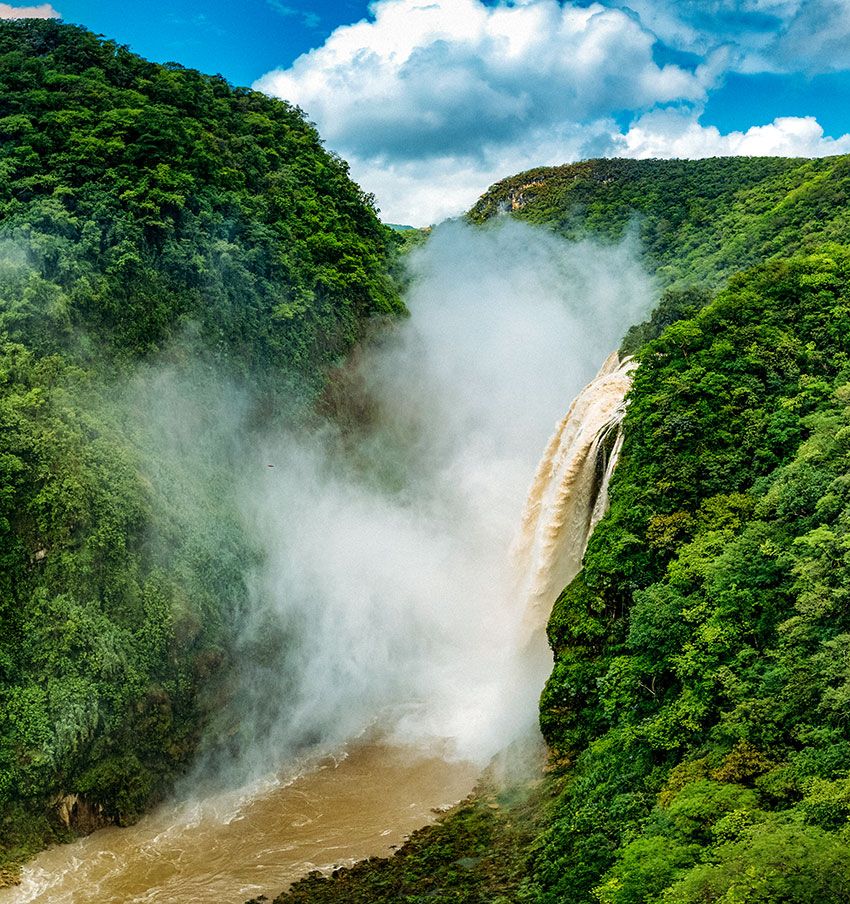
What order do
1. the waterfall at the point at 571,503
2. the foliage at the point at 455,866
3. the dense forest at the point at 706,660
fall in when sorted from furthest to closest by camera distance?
1. the waterfall at the point at 571,503
2. the foliage at the point at 455,866
3. the dense forest at the point at 706,660

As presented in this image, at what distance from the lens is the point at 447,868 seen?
18.3m

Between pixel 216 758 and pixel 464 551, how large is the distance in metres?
→ 14.8

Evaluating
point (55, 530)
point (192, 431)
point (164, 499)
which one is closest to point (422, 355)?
point (192, 431)

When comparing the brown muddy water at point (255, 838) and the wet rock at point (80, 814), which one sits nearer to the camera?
the brown muddy water at point (255, 838)

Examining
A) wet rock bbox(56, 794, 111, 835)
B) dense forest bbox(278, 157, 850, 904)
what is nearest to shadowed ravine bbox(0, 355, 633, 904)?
wet rock bbox(56, 794, 111, 835)

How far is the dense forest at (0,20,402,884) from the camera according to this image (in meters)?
22.2

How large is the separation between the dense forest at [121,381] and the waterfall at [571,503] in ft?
30.9

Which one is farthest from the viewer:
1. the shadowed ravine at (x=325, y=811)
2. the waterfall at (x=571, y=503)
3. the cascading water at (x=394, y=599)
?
the waterfall at (x=571, y=503)

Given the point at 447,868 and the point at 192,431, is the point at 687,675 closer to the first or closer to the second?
the point at 447,868

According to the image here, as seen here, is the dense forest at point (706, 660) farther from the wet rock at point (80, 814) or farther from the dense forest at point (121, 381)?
the dense forest at point (121, 381)

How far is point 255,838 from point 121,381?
45.7ft

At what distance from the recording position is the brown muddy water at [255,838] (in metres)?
20.2

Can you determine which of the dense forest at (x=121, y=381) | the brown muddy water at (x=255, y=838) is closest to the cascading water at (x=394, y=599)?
the brown muddy water at (x=255, y=838)

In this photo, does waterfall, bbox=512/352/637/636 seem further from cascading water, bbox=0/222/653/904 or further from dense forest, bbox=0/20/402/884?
dense forest, bbox=0/20/402/884
